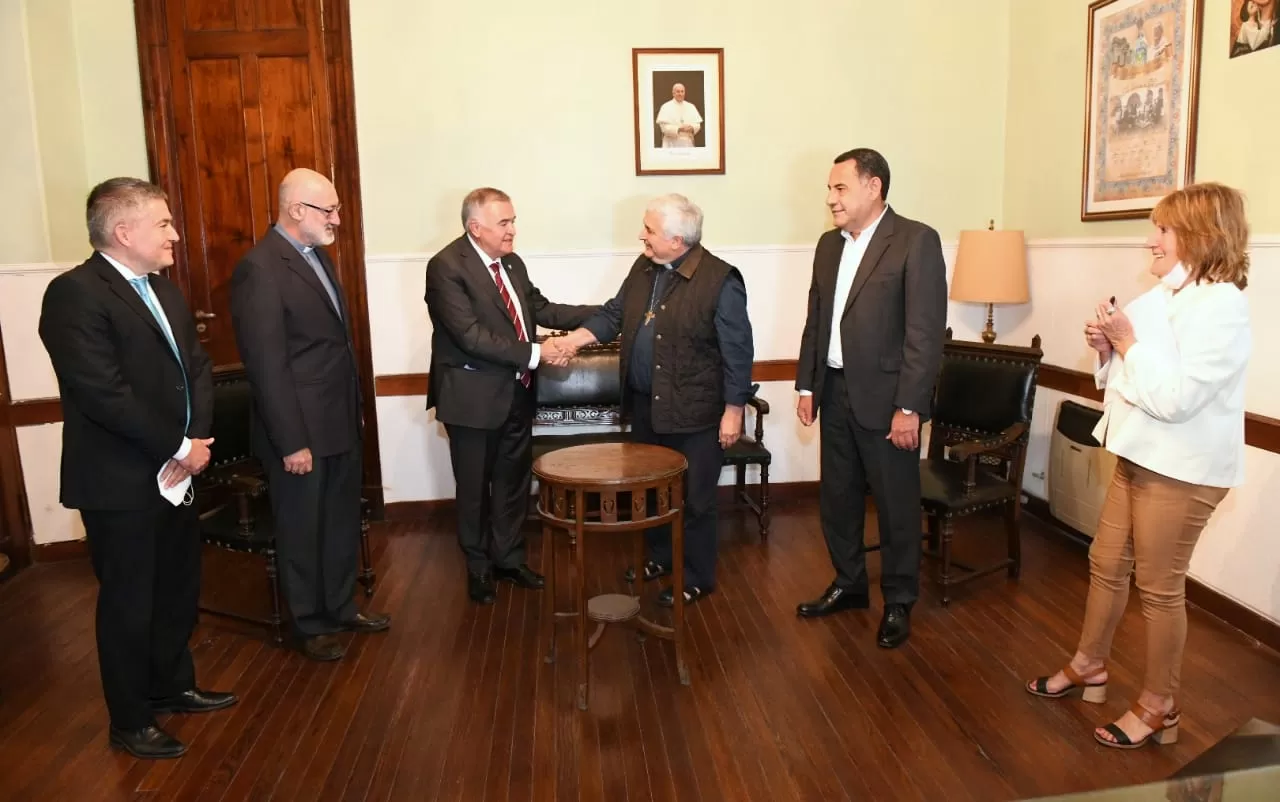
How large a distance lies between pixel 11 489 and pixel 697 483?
3.34 meters

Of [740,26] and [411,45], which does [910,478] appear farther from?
[411,45]

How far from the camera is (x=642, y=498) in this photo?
290 centimetres

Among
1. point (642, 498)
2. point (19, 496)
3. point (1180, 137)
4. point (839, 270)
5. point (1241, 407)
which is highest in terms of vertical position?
point (1180, 137)

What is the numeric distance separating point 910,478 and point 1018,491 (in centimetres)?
84

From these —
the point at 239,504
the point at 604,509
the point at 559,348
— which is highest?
the point at 559,348

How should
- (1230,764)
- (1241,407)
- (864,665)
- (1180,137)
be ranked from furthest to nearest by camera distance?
(1180,137)
(864,665)
(1241,407)
(1230,764)

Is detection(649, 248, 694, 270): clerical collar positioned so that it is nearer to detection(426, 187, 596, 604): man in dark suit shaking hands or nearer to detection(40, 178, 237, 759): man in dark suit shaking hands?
detection(426, 187, 596, 604): man in dark suit shaking hands

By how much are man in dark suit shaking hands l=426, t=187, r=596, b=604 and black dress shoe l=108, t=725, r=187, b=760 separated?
4.42 feet

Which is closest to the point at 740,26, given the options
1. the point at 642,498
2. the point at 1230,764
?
the point at 642,498

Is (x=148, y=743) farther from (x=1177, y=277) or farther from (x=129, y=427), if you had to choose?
(x=1177, y=277)

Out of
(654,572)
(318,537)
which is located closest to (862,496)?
(654,572)

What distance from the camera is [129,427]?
2543 millimetres

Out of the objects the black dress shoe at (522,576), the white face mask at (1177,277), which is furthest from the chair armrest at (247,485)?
the white face mask at (1177,277)

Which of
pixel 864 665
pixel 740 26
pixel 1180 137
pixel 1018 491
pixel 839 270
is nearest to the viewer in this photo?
pixel 864 665
